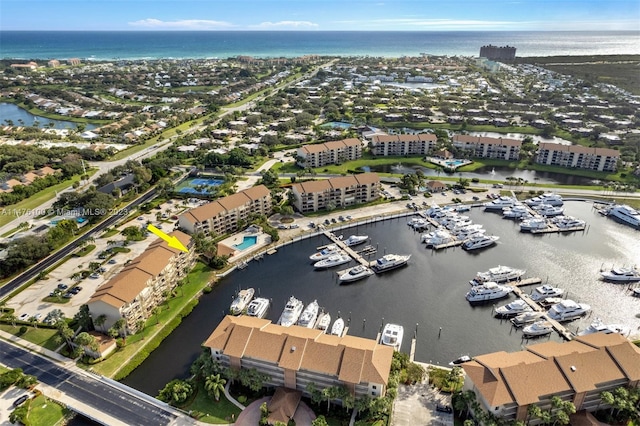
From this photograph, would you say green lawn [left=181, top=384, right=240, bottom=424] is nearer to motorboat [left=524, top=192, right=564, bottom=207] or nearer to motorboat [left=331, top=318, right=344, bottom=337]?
motorboat [left=331, top=318, right=344, bottom=337]

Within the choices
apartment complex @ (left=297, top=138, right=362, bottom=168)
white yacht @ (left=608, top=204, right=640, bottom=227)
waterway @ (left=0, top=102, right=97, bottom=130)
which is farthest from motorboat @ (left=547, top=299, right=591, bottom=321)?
waterway @ (left=0, top=102, right=97, bottom=130)

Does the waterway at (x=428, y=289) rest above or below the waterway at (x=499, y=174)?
below

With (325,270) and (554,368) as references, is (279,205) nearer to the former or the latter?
(325,270)

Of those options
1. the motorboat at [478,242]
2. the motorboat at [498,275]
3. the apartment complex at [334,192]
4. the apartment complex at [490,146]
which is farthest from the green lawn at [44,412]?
the apartment complex at [490,146]

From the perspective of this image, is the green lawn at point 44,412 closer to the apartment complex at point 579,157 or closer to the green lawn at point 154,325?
the green lawn at point 154,325

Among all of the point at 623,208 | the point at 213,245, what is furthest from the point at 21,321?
the point at 623,208

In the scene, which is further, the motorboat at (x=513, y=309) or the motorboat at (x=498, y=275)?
the motorboat at (x=498, y=275)

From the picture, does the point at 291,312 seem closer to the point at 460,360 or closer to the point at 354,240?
the point at 460,360
